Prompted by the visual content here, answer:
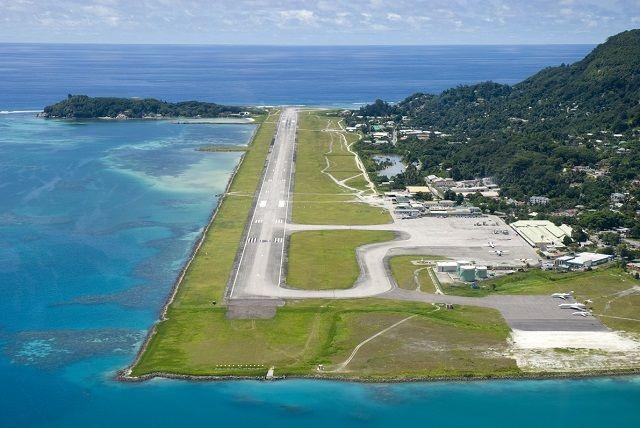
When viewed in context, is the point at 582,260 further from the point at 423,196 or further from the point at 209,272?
the point at 209,272

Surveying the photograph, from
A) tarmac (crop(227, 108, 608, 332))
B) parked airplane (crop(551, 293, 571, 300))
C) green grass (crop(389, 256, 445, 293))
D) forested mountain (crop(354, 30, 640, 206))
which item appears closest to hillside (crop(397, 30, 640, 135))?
forested mountain (crop(354, 30, 640, 206))

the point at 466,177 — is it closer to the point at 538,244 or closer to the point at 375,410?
the point at 538,244

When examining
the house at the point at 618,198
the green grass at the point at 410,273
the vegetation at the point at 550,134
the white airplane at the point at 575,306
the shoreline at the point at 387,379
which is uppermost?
the vegetation at the point at 550,134

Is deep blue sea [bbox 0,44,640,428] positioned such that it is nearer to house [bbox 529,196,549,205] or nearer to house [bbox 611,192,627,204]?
house [bbox 529,196,549,205]

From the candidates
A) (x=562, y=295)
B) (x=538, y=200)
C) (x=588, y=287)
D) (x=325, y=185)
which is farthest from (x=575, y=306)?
(x=325, y=185)

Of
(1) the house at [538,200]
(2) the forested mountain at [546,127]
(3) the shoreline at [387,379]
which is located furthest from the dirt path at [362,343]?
(2) the forested mountain at [546,127]

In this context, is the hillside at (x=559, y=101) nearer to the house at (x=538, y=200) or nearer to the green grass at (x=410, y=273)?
the house at (x=538, y=200)
